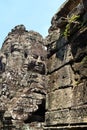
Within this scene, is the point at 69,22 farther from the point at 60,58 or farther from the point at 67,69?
the point at 67,69

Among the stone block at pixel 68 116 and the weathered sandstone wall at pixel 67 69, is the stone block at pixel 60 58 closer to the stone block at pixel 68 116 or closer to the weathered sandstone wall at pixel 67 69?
the weathered sandstone wall at pixel 67 69

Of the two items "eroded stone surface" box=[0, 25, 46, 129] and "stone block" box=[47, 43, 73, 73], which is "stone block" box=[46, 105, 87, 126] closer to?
"stone block" box=[47, 43, 73, 73]

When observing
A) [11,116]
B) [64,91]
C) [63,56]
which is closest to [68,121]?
[64,91]

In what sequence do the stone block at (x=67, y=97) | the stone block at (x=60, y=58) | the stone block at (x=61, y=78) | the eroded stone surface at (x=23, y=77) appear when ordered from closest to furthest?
the stone block at (x=67, y=97)
the stone block at (x=61, y=78)
the stone block at (x=60, y=58)
the eroded stone surface at (x=23, y=77)

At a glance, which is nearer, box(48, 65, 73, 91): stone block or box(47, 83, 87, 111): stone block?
box(47, 83, 87, 111): stone block

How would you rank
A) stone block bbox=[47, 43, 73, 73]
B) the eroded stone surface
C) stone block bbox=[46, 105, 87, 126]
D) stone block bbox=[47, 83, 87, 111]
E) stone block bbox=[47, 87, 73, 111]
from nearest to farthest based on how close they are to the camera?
stone block bbox=[46, 105, 87, 126], stone block bbox=[47, 83, 87, 111], stone block bbox=[47, 87, 73, 111], stone block bbox=[47, 43, 73, 73], the eroded stone surface

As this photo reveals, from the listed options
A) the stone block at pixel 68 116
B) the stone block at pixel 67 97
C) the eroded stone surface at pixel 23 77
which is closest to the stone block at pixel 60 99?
the stone block at pixel 67 97

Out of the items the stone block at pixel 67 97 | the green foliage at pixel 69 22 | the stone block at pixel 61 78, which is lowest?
the stone block at pixel 67 97

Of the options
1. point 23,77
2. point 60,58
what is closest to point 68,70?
point 60,58

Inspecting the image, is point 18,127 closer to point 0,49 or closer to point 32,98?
point 32,98

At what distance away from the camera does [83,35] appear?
19.5ft

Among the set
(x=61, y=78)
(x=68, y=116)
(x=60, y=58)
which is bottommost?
(x=68, y=116)

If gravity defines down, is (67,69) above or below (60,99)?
above

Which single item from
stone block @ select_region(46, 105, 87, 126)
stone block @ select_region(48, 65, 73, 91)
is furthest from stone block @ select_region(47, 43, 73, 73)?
stone block @ select_region(46, 105, 87, 126)
